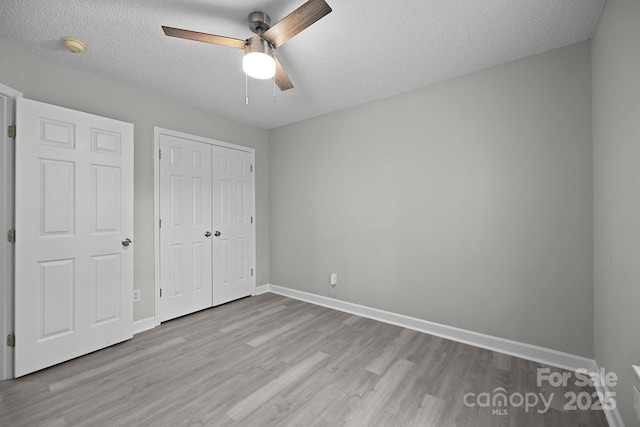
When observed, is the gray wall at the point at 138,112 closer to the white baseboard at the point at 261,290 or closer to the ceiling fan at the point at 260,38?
the white baseboard at the point at 261,290

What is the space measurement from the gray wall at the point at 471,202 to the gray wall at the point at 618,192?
0.17m

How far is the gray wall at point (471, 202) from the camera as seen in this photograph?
2.04 m

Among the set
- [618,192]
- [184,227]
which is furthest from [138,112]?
[618,192]

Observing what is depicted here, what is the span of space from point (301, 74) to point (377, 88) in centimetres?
85

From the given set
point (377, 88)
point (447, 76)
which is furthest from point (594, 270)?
point (377, 88)

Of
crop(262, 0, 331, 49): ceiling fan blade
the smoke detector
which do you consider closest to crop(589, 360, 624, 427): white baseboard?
crop(262, 0, 331, 49): ceiling fan blade

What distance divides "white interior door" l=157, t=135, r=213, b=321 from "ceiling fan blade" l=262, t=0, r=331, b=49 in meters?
2.02

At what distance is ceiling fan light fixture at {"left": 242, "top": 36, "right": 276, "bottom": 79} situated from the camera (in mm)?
1643

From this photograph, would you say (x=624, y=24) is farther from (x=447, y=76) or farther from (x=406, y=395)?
(x=406, y=395)

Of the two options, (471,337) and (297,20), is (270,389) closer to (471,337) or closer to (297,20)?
(471,337)

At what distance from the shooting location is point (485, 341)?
238cm

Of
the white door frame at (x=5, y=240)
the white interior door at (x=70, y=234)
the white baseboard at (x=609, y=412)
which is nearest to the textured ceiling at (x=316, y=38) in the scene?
the white interior door at (x=70, y=234)

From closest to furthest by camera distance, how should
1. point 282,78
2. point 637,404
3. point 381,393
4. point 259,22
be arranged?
point 637,404 < point 259,22 < point 381,393 < point 282,78

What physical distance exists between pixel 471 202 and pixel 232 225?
2.98 m
